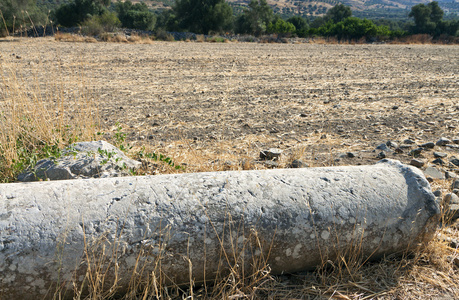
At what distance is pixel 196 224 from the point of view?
211cm

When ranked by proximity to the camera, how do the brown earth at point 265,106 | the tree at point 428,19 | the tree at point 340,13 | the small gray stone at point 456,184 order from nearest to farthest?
the small gray stone at point 456,184 < the brown earth at point 265,106 < the tree at point 428,19 < the tree at point 340,13

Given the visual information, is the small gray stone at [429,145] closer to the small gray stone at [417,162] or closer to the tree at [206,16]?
the small gray stone at [417,162]

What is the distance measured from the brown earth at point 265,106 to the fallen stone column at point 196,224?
1.41 metres

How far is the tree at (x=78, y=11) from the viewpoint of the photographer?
98.5ft

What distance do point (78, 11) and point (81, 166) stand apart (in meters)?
32.9

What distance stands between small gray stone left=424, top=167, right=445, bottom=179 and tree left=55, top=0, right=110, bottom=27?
3161cm

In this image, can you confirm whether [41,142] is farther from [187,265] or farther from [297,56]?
[297,56]

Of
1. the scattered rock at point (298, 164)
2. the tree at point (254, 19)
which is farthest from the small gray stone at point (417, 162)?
the tree at point (254, 19)

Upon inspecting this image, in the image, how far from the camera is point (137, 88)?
A: 7.57 metres

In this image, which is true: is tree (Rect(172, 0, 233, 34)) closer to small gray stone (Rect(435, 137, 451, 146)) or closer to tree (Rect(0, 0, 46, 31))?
tree (Rect(0, 0, 46, 31))

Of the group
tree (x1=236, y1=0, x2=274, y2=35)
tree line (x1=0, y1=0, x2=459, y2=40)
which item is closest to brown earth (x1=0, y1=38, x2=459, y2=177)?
tree line (x1=0, y1=0, x2=459, y2=40)

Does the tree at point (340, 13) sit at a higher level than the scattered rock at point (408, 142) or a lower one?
higher

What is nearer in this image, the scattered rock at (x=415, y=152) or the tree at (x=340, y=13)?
the scattered rock at (x=415, y=152)

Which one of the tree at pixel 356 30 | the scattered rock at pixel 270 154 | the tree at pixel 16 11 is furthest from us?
the tree at pixel 356 30
